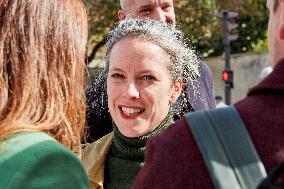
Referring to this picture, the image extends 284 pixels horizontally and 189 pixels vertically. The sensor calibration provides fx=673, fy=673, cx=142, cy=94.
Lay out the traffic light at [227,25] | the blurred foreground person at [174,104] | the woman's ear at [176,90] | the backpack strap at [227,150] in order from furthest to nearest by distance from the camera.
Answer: the traffic light at [227,25] → the blurred foreground person at [174,104] → the woman's ear at [176,90] → the backpack strap at [227,150]

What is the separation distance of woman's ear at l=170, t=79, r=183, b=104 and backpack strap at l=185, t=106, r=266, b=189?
5.14 ft

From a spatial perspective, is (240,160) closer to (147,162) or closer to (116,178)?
(147,162)

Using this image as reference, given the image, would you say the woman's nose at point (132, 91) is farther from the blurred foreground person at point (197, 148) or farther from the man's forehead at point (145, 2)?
the blurred foreground person at point (197, 148)

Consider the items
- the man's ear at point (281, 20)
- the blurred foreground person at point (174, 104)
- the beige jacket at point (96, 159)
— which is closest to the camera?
the man's ear at point (281, 20)

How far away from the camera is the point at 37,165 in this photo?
164 cm

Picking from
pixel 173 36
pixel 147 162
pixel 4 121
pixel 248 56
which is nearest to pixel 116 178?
pixel 173 36

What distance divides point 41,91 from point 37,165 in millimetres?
294

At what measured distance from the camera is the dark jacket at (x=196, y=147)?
140 cm

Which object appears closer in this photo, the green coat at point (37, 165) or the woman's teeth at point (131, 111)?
the green coat at point (37, 165)

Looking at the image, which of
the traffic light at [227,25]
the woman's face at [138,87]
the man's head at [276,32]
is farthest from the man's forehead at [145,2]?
the traffic light at [227,25]

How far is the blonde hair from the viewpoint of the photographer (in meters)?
1.81

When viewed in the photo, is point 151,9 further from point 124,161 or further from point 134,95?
point 124,161

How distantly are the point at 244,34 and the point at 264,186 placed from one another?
29.1m

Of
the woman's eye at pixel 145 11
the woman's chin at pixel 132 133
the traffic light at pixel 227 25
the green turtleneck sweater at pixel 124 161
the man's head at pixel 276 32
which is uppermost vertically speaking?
the man's head at pixel 276 32
